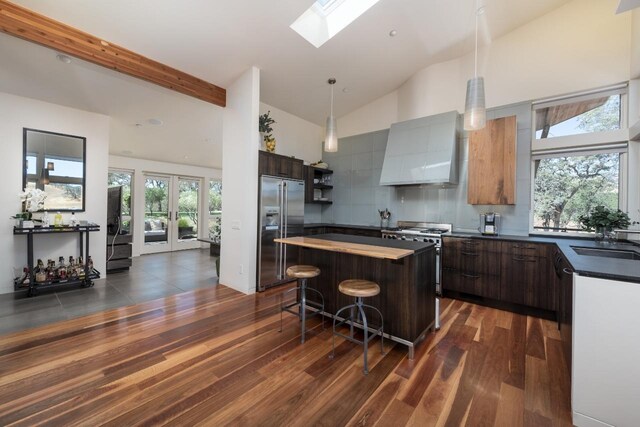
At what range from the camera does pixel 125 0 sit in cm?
250

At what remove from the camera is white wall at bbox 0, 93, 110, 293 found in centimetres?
362

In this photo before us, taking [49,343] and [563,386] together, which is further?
[49,343]

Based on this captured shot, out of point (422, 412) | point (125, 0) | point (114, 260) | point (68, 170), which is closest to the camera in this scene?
point (422, 412)

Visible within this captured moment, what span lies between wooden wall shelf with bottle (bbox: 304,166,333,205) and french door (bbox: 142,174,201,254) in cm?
431

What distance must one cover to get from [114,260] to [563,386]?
6.47m

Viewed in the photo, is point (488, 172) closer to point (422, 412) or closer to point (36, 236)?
point (422, 412)

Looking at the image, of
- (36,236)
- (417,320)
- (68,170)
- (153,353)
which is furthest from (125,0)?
(417,320)

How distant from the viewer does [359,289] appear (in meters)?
2.10

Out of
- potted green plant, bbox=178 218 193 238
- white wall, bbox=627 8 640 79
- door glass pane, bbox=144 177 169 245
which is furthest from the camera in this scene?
potted green plant, bbox=178 218 193 238

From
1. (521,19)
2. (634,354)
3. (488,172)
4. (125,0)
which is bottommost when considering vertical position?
(634,354)

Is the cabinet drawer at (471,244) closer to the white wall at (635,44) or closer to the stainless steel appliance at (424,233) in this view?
the stainless steel appliance at (424,233)

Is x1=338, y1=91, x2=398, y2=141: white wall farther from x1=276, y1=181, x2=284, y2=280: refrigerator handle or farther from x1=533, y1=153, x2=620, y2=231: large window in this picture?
x1=533, y1=153, x2=620, y2=231: large window

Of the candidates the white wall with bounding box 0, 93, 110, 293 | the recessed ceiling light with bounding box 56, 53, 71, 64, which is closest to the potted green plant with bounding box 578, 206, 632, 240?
the recessed ceiling light with bounding box 56, 53, 71, 64

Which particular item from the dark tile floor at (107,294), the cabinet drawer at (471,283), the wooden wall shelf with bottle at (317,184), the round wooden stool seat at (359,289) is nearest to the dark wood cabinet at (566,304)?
the cabinet drawer at (471,283)
